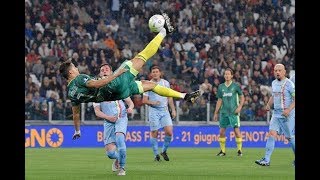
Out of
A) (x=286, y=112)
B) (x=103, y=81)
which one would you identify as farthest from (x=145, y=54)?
(x=286, y=112)

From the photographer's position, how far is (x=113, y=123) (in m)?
15.9

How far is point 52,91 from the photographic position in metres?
28.3

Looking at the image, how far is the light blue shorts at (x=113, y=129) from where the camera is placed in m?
15.5

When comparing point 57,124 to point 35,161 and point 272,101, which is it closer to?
point 35,161

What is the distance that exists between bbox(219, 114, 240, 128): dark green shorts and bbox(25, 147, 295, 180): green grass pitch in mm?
906

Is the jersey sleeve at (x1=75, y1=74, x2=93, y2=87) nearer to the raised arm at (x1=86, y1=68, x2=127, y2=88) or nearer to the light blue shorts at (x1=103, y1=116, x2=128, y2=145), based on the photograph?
the raised arm at (x1=86, y1=68, x2=127, y2=88)

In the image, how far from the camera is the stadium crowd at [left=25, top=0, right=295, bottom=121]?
1117 inches

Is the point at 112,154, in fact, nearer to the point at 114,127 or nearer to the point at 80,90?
the point at 114,127

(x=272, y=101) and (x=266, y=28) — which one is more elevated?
(x=266, y=28)

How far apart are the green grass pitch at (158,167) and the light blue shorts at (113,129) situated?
687 mm

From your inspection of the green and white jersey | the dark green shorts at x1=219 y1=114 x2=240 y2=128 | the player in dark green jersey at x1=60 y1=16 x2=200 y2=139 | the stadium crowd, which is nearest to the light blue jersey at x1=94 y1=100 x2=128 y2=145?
the player in dark green jersey at x1=60 y1=16 x2=200 y2=139

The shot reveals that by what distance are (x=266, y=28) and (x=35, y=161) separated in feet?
55.7
